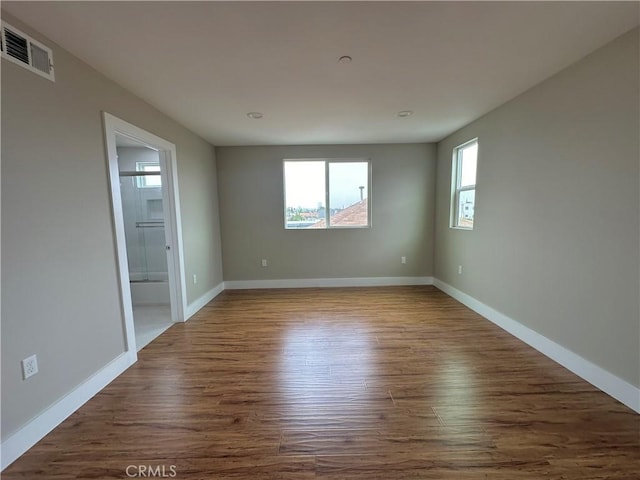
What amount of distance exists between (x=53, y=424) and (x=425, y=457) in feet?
7.11

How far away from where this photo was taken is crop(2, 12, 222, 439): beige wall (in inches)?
55.9

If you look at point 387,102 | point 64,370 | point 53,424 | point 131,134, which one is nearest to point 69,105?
point 131,134

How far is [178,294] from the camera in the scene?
3252 millimetres

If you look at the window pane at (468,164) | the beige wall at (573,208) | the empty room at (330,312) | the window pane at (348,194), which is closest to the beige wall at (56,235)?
the empty room at (330,312)

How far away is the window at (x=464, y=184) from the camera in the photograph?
3.54m

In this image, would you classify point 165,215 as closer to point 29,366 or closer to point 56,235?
point 56,235

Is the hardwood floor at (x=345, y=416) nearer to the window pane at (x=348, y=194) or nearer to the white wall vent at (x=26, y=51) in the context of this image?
the white wall vent at (x=26, y=51)

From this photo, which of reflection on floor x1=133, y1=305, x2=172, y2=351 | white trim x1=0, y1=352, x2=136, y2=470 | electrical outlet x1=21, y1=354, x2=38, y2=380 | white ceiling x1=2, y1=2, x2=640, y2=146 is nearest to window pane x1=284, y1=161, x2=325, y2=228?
white ceiling x1=2, y1=2, x2=640, y2=146

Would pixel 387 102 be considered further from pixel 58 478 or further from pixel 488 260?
pixel 58 478

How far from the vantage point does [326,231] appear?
462 cm

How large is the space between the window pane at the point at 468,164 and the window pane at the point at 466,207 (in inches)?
5.4

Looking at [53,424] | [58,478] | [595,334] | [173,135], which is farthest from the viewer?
[173,135]

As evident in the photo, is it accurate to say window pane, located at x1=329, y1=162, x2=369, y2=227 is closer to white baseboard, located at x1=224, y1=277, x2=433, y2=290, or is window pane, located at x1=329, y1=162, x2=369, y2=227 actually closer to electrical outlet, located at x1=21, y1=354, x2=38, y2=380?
white baseboard, located at x1=224, y1=277, x2=433, y2=290

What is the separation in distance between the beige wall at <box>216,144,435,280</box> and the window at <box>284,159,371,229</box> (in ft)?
0.40
